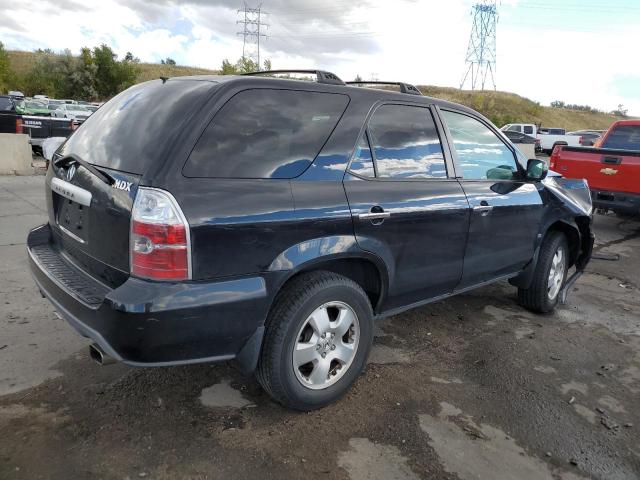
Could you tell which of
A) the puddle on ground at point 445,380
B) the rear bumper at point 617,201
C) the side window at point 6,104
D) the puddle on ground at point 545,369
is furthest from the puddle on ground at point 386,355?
the side window at point 6,104

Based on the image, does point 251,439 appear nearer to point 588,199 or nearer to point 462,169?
point 462,169

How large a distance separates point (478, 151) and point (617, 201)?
221 inches

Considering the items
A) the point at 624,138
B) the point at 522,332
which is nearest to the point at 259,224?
the point at 522,332

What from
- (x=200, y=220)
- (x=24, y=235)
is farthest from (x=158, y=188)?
(x=24, y=235)

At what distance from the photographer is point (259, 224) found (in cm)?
248

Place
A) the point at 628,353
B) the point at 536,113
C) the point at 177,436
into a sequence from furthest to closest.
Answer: the point at 536,113, the point at 628,353, the point at 177,436

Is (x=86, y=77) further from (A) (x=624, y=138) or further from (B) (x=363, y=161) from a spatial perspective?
(B) (x=363, y=161)

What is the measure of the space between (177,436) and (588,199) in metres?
4.39

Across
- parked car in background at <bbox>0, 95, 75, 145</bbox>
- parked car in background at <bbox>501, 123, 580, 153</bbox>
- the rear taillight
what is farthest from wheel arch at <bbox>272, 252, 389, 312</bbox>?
parked car in background at <bbox>501, 123, 580, 153</bbox>

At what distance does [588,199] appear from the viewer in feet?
16.6

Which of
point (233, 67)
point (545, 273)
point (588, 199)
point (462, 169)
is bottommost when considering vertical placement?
point (545, 273)

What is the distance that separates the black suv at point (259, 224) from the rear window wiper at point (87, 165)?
2 cm

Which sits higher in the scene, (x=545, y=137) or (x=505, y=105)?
(x=505, y=105)

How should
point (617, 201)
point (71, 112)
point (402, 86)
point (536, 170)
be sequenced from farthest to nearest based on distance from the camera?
point (71, 112) → point (617, 201) → point (536, 170) → point (402, 86)
